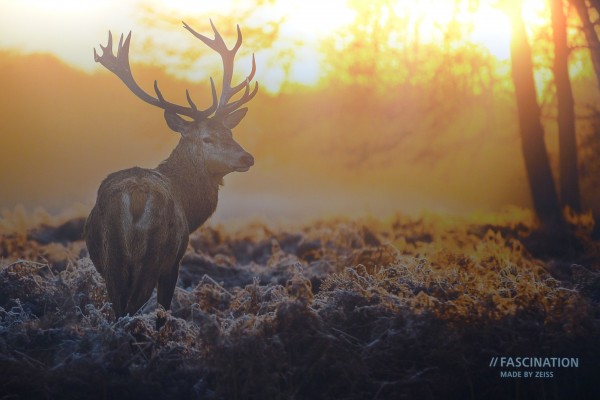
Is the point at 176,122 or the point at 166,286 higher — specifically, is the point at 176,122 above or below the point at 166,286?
above

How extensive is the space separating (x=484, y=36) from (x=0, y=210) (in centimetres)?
948

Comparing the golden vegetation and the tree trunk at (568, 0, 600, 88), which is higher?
the tree trunk at (568, 0, 600, 88)

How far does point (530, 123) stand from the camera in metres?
14.4

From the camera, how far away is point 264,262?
13000mm

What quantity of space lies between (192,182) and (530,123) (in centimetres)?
808

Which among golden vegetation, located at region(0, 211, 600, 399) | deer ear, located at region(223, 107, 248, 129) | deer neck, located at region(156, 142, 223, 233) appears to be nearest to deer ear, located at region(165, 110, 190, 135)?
deer neck, located at region(156, 142, 223, 233)

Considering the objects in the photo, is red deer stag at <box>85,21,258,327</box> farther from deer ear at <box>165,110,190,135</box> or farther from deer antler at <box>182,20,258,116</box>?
deer antler at <box>182,20,258,116</box>

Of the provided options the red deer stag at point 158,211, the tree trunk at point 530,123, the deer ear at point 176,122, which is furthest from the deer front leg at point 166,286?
the tree trunk at point 530,123

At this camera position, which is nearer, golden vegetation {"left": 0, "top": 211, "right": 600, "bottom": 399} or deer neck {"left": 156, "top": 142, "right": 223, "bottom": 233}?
golden vegetation {"left": 0, "top": 211, "right": 600, "bottom": 399}

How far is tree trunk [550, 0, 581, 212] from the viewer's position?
14.2 meters

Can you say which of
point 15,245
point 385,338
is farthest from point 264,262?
point 385,338

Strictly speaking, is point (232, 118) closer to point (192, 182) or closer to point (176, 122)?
point (176, 122)

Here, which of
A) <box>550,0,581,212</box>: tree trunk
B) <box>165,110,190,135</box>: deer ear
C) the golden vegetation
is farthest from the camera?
<box>550,0,581,212</box>: tree trunk

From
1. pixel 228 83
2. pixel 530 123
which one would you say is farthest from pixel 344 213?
pixel 228 83
